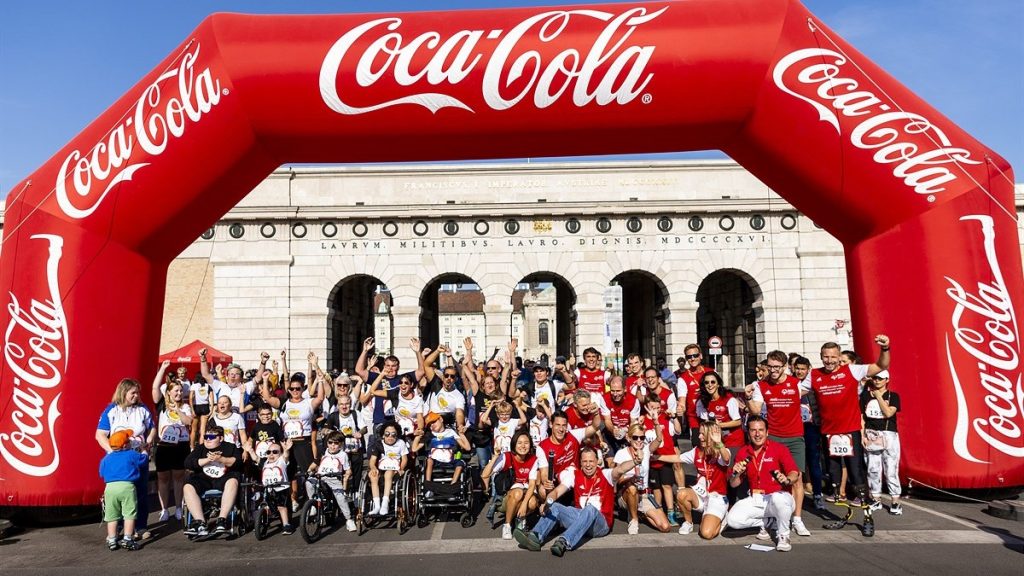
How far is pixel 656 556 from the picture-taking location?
6.57 m

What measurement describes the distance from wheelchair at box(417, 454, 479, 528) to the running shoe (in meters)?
3.65

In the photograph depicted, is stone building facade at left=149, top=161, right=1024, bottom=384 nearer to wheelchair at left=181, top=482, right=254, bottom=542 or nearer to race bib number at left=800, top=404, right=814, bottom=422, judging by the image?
race bib number at left=800, top=404, right=814, bottom=422

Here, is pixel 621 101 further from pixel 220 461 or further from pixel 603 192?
pixel 603 192

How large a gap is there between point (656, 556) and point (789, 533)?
5.02 feet

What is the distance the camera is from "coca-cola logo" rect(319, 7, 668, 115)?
8344 mm

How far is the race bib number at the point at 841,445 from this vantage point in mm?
8266

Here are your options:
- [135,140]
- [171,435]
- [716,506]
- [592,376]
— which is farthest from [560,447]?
[135,140]

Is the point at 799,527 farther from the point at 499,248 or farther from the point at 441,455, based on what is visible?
the point at 499,248

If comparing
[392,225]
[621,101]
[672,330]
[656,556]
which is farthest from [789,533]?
[392,225]

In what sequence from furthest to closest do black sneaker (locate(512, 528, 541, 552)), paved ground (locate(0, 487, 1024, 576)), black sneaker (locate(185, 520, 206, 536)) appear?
black sneaker (locate(185, 520, 206, 536)) → black sneaker (locate(512, 528, 541, 552)) → paved ground (locate(0, 487, 1024, 576))

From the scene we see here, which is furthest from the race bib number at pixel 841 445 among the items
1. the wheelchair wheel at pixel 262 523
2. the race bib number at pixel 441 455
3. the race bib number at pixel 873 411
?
the wheelchair wheel at pixel 262 523

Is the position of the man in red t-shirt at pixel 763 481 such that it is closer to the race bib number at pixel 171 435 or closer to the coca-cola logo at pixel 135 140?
the race bib number at pixel 171 435

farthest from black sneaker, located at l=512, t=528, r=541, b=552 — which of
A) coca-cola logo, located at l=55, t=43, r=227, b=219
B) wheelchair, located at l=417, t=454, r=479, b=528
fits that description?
coca-cola logo, located at l=55, t=43, r=227, b=219

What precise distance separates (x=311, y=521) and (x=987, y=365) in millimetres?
8469
